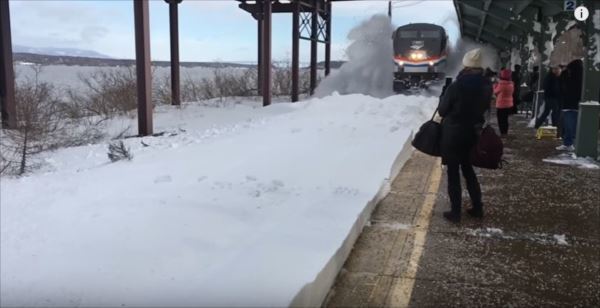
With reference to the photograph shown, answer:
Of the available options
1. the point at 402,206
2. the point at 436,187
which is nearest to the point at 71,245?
the point at 402,206

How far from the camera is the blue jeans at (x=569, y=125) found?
9820 mm

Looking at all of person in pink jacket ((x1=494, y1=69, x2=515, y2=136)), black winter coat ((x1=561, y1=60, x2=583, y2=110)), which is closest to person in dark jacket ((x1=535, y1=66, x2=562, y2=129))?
person in pink jacket ((x1=494, y1=69, x2=515, y2=136))

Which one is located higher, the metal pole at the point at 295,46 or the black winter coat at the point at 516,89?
the metal pole at the point at 295,46

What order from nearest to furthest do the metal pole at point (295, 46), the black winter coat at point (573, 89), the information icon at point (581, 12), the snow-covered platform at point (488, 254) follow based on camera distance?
the snow-covered platform at point (488, 254)
the information icon at point (581, 12)
the black winter coat at point (573, 89)
the metal pole at point (295, 46)

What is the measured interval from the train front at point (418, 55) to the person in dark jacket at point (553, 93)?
12411 mm

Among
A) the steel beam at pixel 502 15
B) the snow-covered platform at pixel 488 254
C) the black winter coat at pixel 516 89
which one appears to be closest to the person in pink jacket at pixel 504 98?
the black winter coat at pixel 516 89

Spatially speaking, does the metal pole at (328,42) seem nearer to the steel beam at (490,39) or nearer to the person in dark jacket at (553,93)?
the steel beam at (490,39)

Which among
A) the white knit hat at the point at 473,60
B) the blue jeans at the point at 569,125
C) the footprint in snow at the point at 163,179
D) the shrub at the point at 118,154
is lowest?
the shrub at the point at 118,154

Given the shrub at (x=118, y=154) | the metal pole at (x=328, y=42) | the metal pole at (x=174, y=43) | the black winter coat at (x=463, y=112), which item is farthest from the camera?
the metal pole at (x=328, y=42)

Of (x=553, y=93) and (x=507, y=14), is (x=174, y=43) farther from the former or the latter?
(x=553, y=93)

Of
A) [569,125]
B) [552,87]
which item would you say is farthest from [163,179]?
[552,87]

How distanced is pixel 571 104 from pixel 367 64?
18.9 meters

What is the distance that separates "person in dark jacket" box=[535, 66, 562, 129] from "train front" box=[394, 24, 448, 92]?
40.7ft

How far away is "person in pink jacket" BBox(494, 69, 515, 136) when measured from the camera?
1156cm
